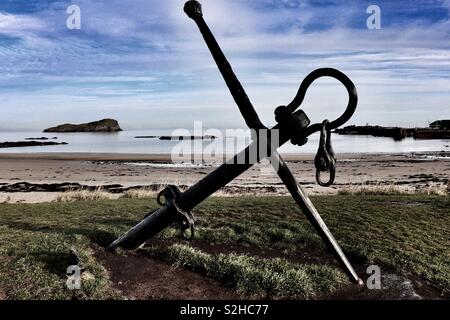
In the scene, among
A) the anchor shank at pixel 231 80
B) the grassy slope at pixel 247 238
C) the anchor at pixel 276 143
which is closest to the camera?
the anchor at pixel 276 143

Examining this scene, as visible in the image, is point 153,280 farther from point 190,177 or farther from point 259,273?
point 190,177

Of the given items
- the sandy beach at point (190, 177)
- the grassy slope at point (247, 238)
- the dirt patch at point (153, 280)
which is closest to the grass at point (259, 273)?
the grassy slope at point (247, 238)

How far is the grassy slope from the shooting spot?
4.84 metres

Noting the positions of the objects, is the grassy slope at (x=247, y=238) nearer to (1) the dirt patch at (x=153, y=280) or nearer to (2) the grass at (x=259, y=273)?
(2) the grass at (x=259, y=273)

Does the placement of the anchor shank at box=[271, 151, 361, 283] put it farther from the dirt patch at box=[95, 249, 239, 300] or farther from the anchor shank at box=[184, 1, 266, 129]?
the dirt patch at box=[95, 249, 239, 300]

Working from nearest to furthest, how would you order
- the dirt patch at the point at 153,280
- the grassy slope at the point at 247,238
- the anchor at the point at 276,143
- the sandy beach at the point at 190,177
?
1. the anchor at the point at 276,143
2. the dirt patch at the point at 153,280
3. the grassy slope at the point at 247,238
4. the sandy beach at the point at 190,177

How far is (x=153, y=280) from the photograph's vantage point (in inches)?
197

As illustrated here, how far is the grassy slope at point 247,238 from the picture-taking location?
15.9 ft

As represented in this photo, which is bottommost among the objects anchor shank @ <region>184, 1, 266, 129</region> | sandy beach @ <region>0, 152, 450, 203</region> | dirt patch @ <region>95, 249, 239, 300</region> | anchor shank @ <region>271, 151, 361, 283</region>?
sandy beach @ <region>0, 152, 450, 203</region>

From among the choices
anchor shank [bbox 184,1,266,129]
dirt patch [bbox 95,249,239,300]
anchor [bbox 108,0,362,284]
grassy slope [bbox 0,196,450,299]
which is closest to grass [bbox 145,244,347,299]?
grassy slope [bbox 0,196,450,299]

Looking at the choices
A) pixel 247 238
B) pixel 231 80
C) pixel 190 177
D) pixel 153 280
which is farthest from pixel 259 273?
pixel 190 177

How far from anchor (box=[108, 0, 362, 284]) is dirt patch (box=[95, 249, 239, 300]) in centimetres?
69

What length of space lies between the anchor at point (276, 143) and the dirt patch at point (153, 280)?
0.69 meters

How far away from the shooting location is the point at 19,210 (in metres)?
8.86
